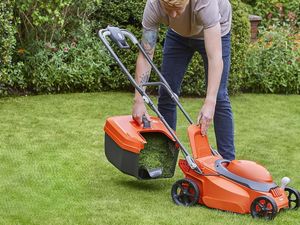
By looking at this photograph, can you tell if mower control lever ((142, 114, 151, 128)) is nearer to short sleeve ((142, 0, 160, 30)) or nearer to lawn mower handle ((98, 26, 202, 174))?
lawn mower handle ((98, 26, 202, 174))

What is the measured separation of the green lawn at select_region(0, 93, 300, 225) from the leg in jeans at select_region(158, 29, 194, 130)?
0.46 m

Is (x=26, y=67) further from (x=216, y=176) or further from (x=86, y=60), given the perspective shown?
(x=216, y=176)

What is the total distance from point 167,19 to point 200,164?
83cm

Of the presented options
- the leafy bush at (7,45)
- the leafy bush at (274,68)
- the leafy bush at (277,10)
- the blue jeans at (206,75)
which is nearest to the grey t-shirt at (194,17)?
the blue jeans at (206,75)

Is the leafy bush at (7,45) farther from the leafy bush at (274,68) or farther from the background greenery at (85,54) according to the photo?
the leafy bush at (274,68)

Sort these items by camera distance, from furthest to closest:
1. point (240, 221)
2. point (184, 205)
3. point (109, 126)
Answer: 1. point (109, 126)
2. point (184, 205)
3. point (240, 221)

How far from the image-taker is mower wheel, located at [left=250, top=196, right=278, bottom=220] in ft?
12.0

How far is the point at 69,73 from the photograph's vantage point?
7195 millimetres

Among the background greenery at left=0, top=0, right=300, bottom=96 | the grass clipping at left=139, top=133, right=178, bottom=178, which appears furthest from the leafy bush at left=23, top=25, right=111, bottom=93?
the grass clipping at left=139, top=133, right=178, bottom=178

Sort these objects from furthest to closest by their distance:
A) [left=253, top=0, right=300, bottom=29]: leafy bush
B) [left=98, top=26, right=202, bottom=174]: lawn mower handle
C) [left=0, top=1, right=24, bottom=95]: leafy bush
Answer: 1. [left=253, top=0, right=300, bottom=29]: leafy bush
2. [left=0, top=1, right=24, bottom=95]: leafy bush
3. [left=98, top=26, right=202, bottom=174]: lawn mower handle

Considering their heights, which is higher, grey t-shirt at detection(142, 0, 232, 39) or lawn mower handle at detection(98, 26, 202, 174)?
grey t-shirt at detection(142, 0, 232, 39)

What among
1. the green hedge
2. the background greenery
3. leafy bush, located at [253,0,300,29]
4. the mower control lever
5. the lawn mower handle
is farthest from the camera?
leafy bush, located at [253,0,300,29]

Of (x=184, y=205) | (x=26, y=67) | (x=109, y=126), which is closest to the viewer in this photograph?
Result: (x=184, y=205)

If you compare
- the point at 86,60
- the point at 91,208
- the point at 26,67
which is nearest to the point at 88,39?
the point at 86,60
